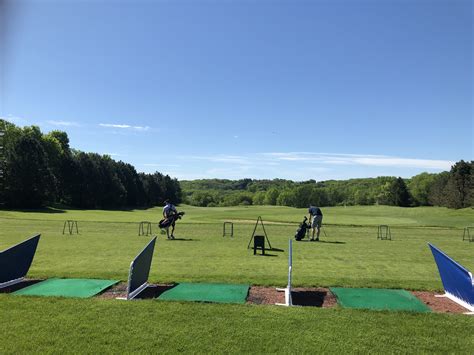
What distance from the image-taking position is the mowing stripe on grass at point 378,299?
8352mm

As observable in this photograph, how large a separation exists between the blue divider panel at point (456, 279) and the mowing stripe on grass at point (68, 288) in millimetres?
7877

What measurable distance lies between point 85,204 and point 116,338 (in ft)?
259

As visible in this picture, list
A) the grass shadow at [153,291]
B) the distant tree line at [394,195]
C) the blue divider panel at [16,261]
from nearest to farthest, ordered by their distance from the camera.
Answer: the grass shadow at [153,291] < the blue divider panel at [16,261] < the distant tree line at [394,195]

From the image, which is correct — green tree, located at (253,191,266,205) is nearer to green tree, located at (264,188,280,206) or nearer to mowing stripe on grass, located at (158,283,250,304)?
green tree, located at (264,188,280,206)

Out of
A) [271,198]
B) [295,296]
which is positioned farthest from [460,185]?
[295,296]

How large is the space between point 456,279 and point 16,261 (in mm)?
10259

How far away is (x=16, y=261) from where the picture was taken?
389 inches

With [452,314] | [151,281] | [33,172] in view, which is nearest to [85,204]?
[33,172]

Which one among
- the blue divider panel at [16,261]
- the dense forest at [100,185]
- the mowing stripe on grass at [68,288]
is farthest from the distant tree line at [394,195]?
the blue divider panel at [16,261]

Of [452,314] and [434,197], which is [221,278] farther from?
[434,197]

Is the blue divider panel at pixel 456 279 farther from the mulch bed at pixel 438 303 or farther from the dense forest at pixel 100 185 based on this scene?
the dense forest at pixel 100 185

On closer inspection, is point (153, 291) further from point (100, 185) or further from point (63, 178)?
point (100, 185)

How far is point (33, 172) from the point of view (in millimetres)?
61781

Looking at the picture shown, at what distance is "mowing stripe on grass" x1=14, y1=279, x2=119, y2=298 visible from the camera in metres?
8.99
